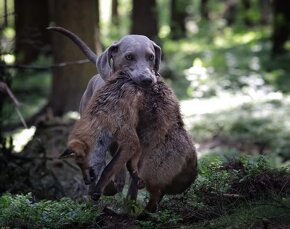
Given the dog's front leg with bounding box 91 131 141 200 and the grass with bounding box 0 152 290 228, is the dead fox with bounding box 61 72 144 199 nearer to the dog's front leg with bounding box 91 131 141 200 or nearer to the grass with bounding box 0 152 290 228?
the dog's front leg with bounding box 91 131 141 200

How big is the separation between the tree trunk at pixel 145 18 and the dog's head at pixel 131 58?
512 inches

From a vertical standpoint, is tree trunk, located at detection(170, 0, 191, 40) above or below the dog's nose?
below

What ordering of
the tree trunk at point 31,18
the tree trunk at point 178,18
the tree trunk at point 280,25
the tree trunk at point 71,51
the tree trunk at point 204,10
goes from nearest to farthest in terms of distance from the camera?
the tree trunk at point 71,51, the tree trunk at point 280,25, the tree trunk at point 31,18, the tree trunk at point 178,18, the tree trunk at point 204,10

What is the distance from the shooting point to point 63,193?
9031 millimetres

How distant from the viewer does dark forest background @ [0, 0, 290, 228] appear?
19.6ft

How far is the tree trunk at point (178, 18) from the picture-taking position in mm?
27078

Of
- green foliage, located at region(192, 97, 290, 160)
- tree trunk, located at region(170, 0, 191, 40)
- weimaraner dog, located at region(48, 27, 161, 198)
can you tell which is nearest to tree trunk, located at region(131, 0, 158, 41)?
tree trunk, located at region(170, 0, 191, 40)

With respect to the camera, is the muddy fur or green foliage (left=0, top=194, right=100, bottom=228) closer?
the muddy fur

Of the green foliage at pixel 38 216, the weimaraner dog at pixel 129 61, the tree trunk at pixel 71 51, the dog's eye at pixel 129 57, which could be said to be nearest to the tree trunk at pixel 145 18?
the tree trunk at pixel 71 51

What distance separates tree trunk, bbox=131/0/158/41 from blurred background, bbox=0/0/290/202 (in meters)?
0.03

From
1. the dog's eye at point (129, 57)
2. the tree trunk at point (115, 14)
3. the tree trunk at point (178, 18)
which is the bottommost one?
the tree trunk at point (115, 14)

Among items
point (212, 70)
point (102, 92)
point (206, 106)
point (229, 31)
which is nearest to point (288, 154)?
point (206, 106)

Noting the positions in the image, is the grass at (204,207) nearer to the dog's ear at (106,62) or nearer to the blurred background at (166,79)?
the blurred background at (166,79)

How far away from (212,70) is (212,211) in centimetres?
1307
